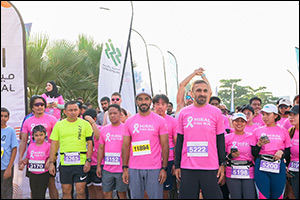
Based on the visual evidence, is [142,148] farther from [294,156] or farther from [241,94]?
[241,94]

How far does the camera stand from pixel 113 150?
5.80m

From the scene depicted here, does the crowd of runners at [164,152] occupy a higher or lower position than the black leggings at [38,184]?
higher

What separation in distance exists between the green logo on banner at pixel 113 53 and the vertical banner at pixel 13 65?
3.04 m

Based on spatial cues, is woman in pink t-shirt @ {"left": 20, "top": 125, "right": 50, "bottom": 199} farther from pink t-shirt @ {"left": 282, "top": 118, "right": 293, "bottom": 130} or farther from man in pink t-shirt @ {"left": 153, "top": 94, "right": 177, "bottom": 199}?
pink t-shirt @ {"left": 282, "top": 118, "right": 293, "bottom": 130}

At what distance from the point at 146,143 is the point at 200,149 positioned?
0.86m

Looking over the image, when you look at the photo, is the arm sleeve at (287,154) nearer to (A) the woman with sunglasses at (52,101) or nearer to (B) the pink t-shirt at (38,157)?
(B) the pink t-shirt at (38,157)

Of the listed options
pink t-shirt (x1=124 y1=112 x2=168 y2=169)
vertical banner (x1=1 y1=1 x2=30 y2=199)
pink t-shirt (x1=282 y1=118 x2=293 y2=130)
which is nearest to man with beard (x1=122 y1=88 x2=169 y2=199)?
pink t-shirt (x1=124 y1=112 x2=168 y2=169)

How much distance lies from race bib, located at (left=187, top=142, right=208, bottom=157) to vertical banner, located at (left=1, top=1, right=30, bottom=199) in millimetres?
4043

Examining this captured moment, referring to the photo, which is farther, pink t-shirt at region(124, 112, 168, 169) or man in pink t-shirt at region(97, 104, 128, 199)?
man in pink t-shirt at region(97, 104, 128, 199)

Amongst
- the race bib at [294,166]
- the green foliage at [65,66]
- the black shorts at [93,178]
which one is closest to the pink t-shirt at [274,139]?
the race bib at [294,166]

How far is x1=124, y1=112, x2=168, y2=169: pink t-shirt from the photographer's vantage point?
16.4 ft

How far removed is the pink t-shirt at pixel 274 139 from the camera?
545 cm

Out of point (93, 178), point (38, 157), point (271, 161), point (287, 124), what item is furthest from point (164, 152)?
point (287, 124)

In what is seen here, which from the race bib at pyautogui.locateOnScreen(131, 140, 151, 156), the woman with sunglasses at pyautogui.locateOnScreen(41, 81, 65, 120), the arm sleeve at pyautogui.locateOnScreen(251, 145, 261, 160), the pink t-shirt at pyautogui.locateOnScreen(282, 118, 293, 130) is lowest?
the arm sleeve at pyautogui.locateOnScreen(251, 145, 261, 160)
